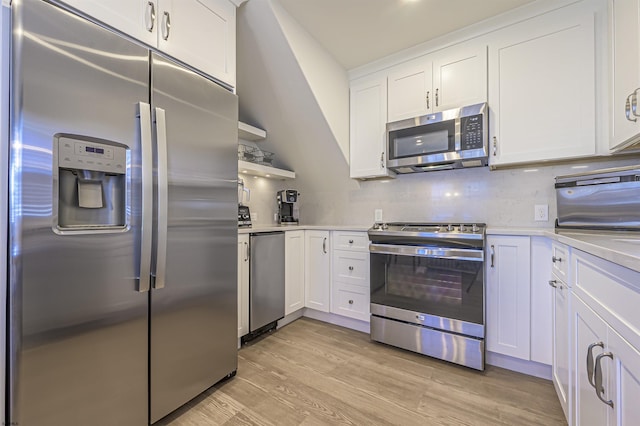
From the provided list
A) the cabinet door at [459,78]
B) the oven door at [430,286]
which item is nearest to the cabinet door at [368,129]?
the cabinet door at [459,78]

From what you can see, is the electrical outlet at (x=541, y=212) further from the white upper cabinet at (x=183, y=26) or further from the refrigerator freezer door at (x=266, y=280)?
the white upper cabinet at (x=183, y=26)

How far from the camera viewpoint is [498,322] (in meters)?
1.85

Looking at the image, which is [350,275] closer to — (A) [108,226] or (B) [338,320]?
(B) [338,320]

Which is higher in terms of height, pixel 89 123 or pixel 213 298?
pixel 89 123

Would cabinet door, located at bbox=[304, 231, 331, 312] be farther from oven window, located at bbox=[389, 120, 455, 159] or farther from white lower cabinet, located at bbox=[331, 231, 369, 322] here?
oven window, located at bbox=[389, 120, 455, 159]

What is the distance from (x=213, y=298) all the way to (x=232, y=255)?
10.7 inches

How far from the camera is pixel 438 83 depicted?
89.8 inches

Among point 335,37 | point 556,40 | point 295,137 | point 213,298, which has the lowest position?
point 213,298

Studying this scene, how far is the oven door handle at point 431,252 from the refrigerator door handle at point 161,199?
1.57 metres

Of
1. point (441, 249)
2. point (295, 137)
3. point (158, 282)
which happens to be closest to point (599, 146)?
point (441, 249)

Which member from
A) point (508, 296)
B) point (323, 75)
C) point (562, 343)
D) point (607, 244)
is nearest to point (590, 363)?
point (607, 244)

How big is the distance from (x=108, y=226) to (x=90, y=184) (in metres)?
0.19

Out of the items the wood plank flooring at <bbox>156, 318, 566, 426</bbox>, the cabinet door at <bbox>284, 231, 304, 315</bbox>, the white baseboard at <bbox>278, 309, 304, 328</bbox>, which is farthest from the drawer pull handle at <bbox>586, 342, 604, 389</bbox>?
the white baseboard at <bbox>278, 309, 304, 328</bbox>

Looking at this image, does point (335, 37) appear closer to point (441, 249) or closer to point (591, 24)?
point (591, 24)
